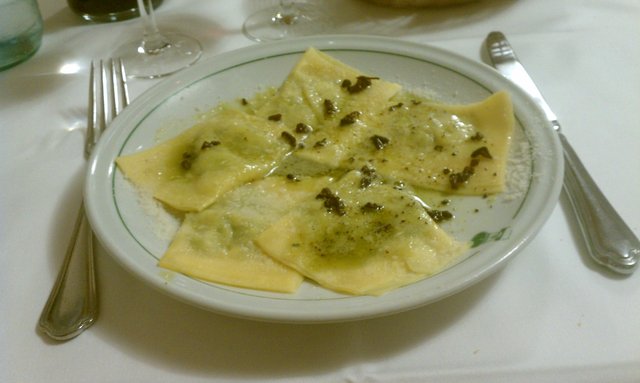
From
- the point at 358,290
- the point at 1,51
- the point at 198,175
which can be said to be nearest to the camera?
the point at 358,290

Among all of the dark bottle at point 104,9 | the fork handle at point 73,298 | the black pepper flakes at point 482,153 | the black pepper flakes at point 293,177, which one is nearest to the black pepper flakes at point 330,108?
the black pepper flakes at point 293,177

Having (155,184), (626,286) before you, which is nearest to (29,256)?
(155,184)

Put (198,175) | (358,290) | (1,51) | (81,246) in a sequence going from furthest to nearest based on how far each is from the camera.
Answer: (1,51) < (198,175) < (81,246) < (358,290)

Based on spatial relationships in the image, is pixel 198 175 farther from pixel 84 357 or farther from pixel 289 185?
pixel 84 357

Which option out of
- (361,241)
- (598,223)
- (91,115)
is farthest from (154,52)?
(598,223)

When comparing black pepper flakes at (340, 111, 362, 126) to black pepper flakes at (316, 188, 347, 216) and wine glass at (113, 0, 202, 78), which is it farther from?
wine glass at (113, 0, 202, 78)
